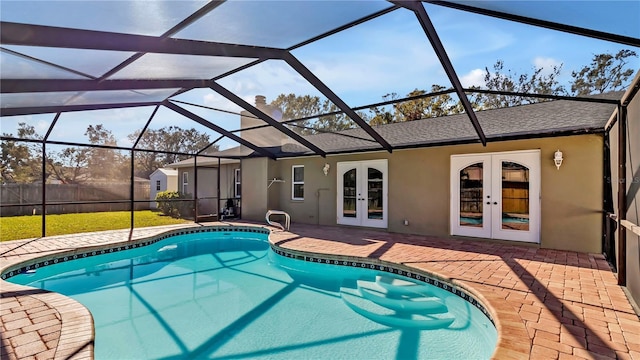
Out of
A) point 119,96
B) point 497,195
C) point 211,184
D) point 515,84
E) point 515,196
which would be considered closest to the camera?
point 119,96

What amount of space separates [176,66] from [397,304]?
5.32 m

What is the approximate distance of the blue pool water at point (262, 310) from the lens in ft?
12.1

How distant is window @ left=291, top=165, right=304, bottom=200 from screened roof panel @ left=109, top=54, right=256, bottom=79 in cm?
620

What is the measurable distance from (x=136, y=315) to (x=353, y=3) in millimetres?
5337

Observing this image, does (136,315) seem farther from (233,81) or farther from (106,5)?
(233,81)

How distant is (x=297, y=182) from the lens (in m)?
12.3

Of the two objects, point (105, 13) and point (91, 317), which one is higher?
point (105, 13)

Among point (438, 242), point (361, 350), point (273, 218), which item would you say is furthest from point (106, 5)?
point (273, 218)

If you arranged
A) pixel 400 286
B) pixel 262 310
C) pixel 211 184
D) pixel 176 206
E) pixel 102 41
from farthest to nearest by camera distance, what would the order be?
1. pixel 211 184
2. pixel 176 206
3. pixel 400 286
4. pixel 262 310
5. pixel 102 41

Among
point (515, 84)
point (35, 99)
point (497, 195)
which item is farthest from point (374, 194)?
point (515, 84)

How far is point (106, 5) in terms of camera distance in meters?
3.04

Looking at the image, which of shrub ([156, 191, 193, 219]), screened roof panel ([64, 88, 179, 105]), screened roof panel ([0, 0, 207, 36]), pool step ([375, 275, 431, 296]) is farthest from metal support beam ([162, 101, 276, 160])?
pool step ([375, 275, 431, 296])

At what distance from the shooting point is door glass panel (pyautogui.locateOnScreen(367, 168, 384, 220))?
32.7 ft

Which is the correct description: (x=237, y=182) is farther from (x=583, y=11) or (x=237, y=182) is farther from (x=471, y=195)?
(x=583, y=11)
